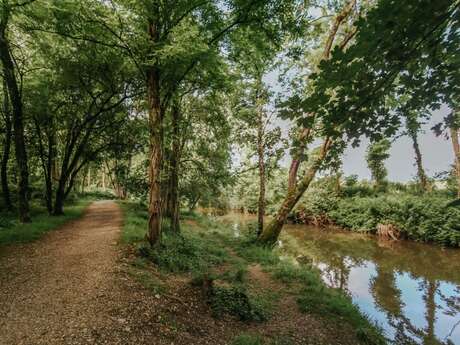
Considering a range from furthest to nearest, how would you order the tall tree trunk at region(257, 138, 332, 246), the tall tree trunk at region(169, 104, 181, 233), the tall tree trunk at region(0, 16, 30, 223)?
the tall tree trunk at region(257, 138, 332, 246)
the tall tree trunk at region(169, 104, 181, 233)
the tall tree trunk at region(0, 16, 30, 223)

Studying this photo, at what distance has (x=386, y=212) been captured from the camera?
18.4 metres

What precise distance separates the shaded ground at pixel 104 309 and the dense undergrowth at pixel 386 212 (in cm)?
980

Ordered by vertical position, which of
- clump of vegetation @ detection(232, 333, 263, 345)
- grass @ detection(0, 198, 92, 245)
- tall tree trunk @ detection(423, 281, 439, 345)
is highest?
grass @ detection(0, 198, 92, 245)

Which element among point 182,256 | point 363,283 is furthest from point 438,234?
point 182,256

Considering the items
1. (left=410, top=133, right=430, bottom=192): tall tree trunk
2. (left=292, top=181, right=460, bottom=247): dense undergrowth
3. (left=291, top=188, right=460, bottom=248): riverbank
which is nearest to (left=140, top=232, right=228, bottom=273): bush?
(left=292, top=181, right=460, bottom=247): dense undergrowth

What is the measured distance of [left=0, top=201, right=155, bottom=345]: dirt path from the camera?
11.3 feet

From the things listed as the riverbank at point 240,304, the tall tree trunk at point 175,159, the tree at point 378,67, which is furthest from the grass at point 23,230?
the tree at point 378,67

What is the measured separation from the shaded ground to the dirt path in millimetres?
12

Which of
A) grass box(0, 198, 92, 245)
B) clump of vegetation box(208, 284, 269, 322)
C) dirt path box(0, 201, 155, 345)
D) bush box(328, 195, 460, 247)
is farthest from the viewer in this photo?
bush box(328, 195, 460, 247)

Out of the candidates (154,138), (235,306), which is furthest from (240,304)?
(154,138)

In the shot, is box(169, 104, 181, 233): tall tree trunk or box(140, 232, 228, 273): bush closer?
box(140, 232, 228, 273): bush

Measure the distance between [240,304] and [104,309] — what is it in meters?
2.46

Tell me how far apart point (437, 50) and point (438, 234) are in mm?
16320

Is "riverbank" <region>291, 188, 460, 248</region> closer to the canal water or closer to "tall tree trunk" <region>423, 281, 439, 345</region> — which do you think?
the canal water
